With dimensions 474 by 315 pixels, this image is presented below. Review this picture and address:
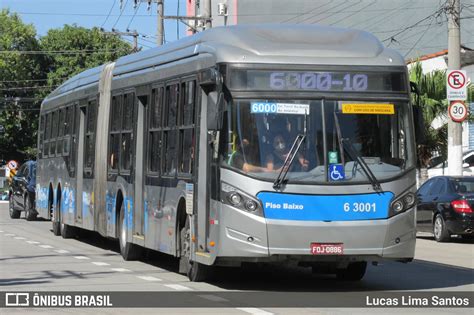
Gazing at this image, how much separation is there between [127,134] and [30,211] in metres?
17.7

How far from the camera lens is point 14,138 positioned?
3314 inches

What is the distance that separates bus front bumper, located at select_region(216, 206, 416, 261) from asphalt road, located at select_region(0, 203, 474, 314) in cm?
83

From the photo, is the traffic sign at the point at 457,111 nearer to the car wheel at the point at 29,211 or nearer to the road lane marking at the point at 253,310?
the car wheel at the point at 29,211

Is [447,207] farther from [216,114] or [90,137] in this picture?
[216,114]

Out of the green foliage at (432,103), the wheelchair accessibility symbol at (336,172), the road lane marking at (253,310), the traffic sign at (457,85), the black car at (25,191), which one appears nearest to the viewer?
the road lane marking at (253,310)

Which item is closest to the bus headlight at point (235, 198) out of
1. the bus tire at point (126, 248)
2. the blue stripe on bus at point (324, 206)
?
the blue stripe on bus at point (324, 206)

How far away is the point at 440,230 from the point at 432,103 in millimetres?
10146

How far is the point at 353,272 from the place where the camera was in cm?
1500

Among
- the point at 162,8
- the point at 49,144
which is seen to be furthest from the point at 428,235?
the point at 162,8

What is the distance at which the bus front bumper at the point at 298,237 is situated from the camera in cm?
1272

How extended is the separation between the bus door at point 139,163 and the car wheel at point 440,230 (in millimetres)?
9271

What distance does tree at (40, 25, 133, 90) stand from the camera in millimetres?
81812

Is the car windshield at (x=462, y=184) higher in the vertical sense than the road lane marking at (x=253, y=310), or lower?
higher

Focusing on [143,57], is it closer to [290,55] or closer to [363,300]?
[290,55]
